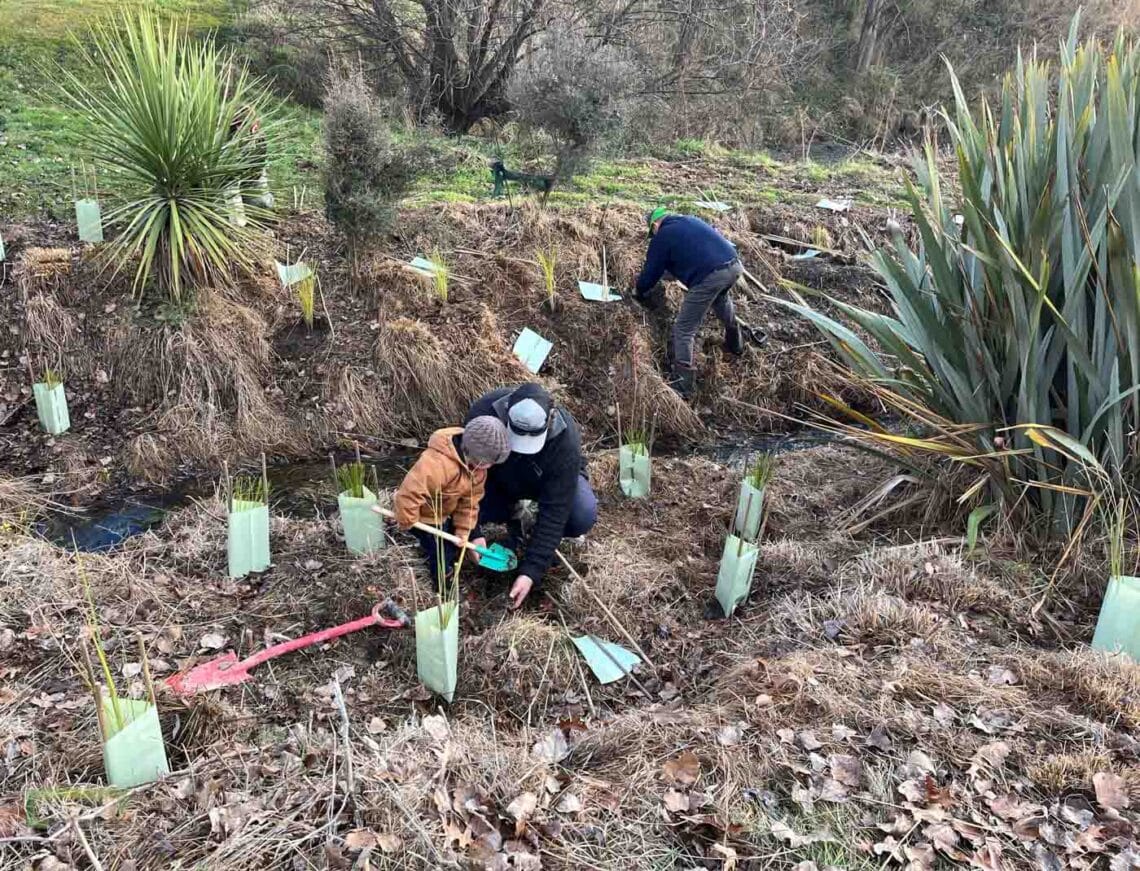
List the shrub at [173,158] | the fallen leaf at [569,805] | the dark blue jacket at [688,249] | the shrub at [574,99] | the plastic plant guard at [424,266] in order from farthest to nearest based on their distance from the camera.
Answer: the shrub at [574,99] < the plastic plant guard at [424,266] < the dark blue jacket at [688,249] < the shrub at [173,158] < the fallen leaf at [569,805]

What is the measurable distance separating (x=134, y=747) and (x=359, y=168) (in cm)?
454

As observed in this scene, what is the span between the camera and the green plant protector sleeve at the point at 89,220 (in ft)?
18.7

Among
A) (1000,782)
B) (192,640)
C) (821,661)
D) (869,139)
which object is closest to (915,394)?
(821,661)

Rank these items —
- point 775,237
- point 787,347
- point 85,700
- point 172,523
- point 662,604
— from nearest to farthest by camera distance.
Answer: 1. point 85,700
2. point 662,604
3. point 172,523
4. point 787,347
5. point 775,237

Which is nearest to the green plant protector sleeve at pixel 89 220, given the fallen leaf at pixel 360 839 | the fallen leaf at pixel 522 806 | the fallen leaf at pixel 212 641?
the fallen leaf at pixel 212 641

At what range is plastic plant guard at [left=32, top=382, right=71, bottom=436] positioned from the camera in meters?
5.13

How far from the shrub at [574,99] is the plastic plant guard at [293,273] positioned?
98.9 inches

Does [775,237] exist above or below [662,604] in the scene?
above

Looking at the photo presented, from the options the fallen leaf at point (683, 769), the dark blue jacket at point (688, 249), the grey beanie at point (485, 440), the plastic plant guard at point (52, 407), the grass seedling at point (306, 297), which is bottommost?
the fallen leaf at point (683, 769)

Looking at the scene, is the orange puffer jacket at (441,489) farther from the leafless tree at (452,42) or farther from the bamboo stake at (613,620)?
the leafless tree at (452,42)

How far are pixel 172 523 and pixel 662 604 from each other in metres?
2.83

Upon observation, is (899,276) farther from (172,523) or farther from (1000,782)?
(172,523)

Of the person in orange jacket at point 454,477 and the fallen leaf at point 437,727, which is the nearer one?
the fallen leaf at point 437,727

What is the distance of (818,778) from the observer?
2.42 m
